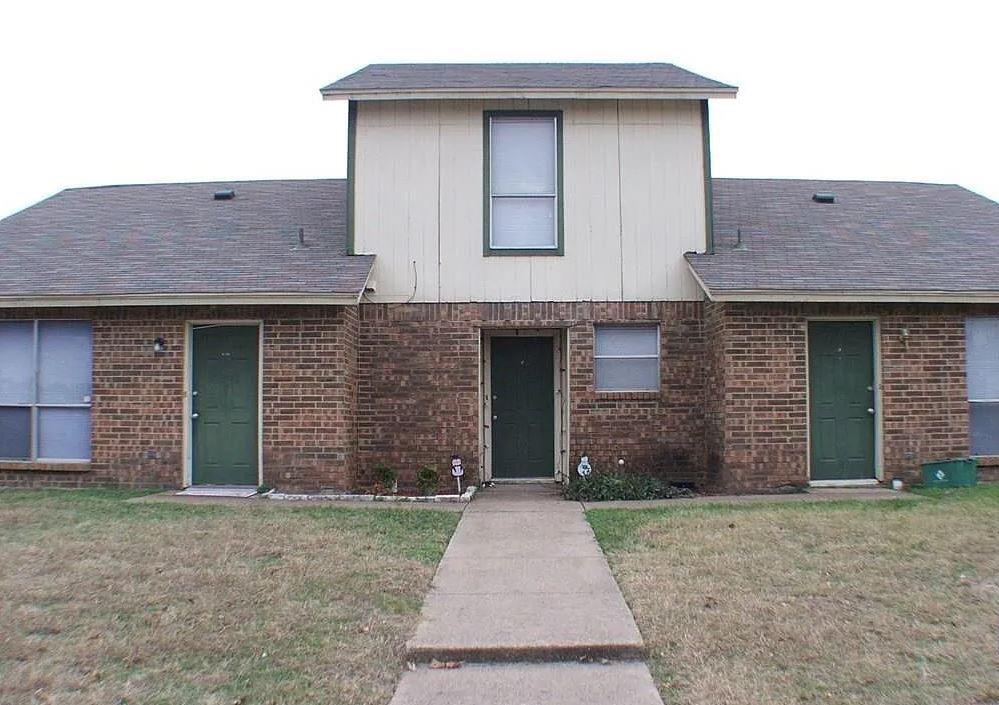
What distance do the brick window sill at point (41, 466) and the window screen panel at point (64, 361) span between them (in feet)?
2.56

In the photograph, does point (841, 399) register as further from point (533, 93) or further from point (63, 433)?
point (63, 433)

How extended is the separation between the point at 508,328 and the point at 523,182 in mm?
1964

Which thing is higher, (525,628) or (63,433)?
(63,433)

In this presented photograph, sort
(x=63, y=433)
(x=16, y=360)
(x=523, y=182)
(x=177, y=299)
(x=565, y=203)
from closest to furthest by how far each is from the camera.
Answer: (x=177, y=299) < (x=63, y=433) < (x=16, y=360) < (x=565, y=203) < (x=523, y=182)

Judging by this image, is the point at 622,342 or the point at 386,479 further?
the point at 622,342

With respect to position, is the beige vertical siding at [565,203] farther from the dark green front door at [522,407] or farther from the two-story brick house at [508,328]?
the dark green front door at [522,407]

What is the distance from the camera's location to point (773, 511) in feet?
27.4

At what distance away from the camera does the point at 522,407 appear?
11.3 metres

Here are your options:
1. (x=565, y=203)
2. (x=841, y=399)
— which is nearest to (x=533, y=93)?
(x=565, y=203)

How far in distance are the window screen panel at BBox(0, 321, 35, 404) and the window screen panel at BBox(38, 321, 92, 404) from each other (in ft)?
0.48

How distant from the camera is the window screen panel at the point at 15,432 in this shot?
10320 millimetres

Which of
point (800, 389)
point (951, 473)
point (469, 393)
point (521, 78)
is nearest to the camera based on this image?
point (951, 473)

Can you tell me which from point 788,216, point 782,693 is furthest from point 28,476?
point 788,216

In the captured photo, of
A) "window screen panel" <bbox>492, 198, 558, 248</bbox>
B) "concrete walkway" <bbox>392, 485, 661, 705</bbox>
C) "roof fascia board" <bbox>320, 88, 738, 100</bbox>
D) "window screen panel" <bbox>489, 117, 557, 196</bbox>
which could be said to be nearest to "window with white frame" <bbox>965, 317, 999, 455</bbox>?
"roof fascia board" <bbox>320, 88, 738, 100</bbox>
